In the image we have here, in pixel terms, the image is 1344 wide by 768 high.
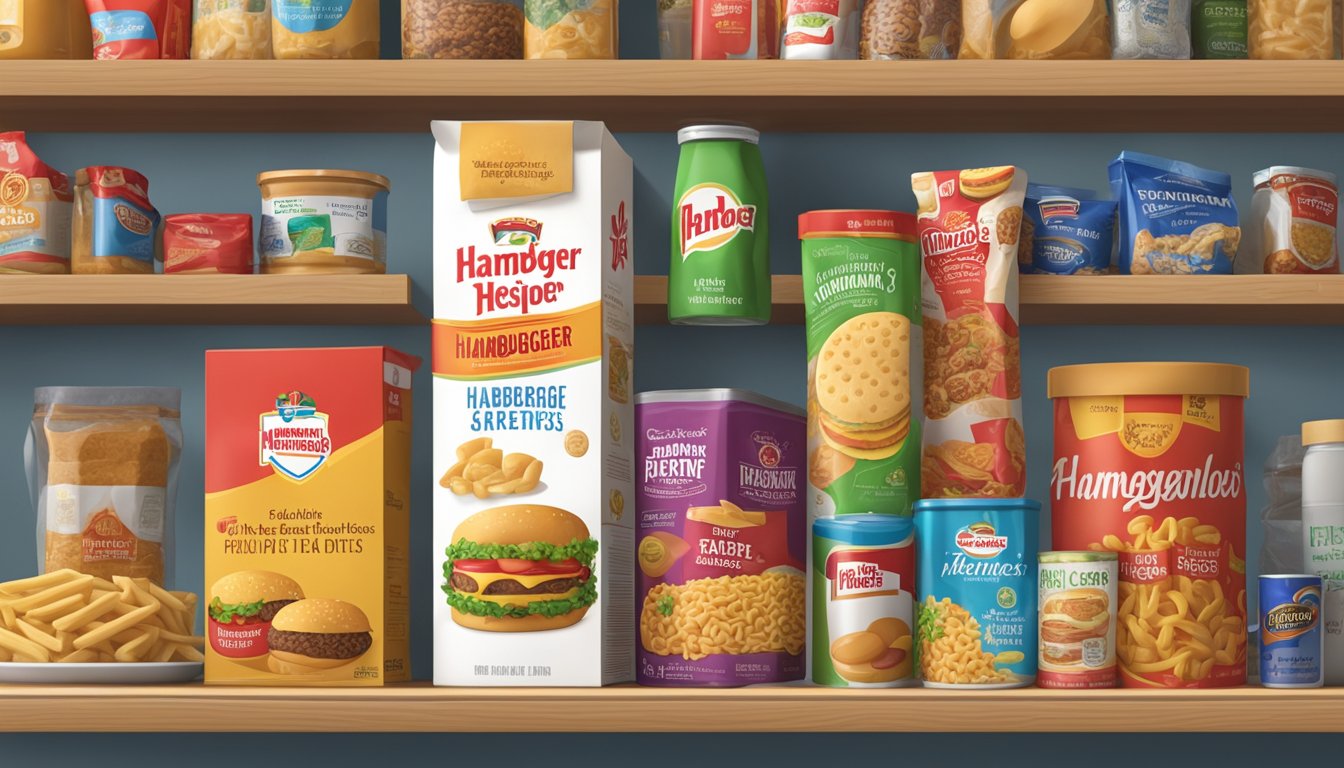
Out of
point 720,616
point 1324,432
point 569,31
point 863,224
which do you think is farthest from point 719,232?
point 1324,432

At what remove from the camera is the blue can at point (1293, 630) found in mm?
1273

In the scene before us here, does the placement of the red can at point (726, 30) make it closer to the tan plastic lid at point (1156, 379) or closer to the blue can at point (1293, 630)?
the tan plastic lid at point (1156, 379)

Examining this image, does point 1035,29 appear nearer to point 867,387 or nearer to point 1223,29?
point 1223,29

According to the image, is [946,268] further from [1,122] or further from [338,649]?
[1,122]

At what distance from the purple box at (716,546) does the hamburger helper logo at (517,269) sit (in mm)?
147

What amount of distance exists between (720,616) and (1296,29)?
0.80 metres

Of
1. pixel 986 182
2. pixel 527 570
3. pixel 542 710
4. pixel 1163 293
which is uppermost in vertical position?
pixel 986 182

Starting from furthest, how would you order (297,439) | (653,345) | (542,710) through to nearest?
(653,345)
(297,439)
(542,710)

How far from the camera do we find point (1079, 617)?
126 centimetres

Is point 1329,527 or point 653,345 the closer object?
point 1329,527

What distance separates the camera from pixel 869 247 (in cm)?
138

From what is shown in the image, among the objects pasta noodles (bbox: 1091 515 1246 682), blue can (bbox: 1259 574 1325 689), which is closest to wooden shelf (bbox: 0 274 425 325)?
pasta noodles (bbox: 1091 515 1246 682)

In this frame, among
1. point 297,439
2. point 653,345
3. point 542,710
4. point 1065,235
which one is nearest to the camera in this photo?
point 542,710

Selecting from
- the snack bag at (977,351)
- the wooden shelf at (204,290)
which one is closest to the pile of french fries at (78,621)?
the wooden shelf at (204,290)
